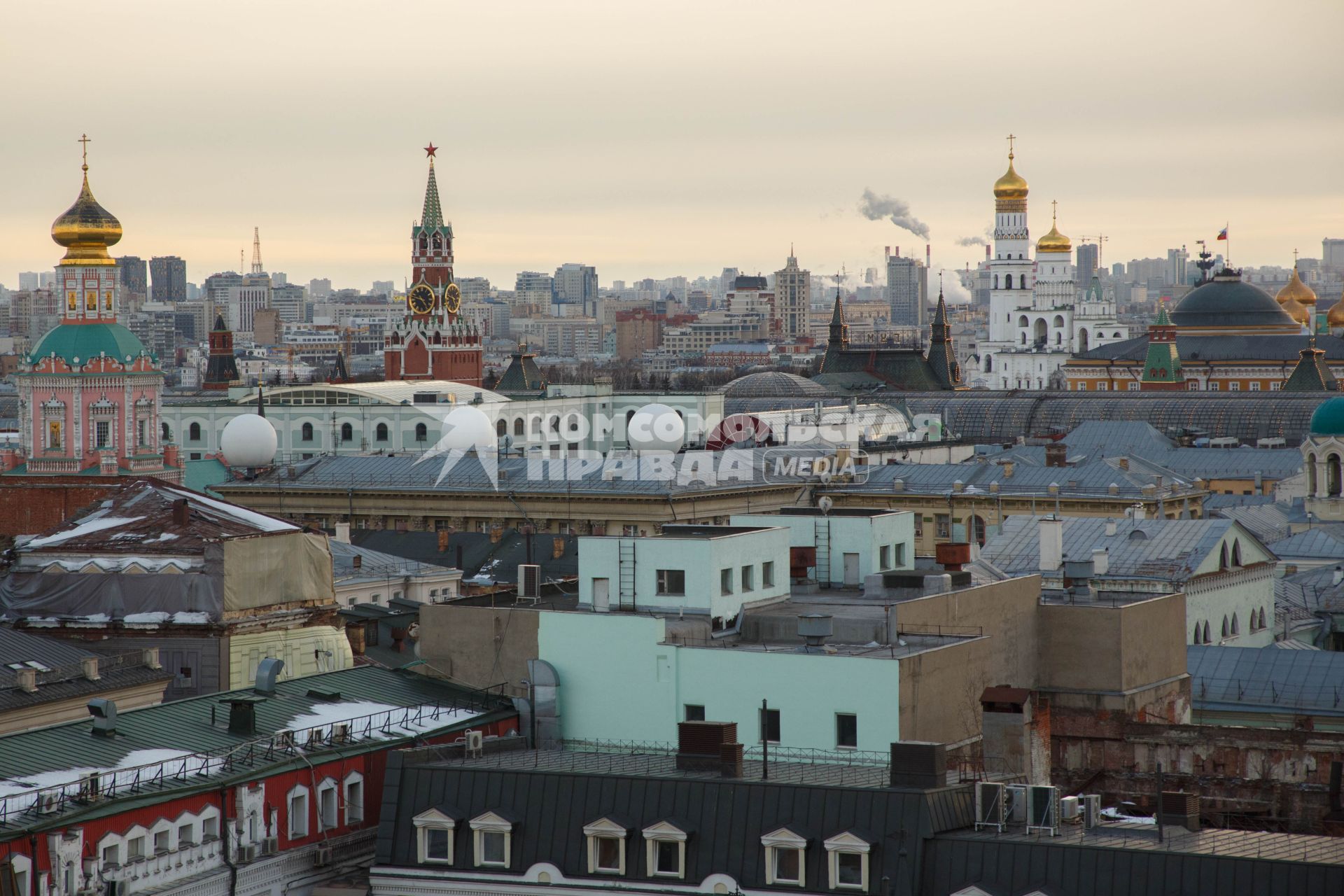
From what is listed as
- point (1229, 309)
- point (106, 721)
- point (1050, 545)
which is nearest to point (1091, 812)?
point (106, 721)

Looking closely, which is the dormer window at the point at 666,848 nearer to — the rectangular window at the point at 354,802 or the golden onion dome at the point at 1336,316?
the rectangular window at the point at 354,802

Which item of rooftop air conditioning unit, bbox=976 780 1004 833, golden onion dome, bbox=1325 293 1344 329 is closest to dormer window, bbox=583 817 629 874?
rooftop air conditioning unit, bbox=976 780 1004 833

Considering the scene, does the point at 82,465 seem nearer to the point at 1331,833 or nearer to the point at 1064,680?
the point at 1064,680

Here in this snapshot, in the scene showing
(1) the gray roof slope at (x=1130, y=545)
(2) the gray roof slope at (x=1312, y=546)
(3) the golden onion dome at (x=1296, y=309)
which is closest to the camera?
(1) the gray roof slope at (x=1130, y=545)

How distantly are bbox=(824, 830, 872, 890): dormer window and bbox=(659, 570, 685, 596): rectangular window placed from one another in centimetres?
967

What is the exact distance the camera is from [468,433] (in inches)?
3265

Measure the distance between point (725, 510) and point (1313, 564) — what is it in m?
17.1

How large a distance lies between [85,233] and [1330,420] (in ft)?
126

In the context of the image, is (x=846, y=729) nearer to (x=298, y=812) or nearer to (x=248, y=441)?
(x=298, y=812)

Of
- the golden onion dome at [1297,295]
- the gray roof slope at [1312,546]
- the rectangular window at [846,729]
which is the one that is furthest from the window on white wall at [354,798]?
the golden onion dome at [1297,295]

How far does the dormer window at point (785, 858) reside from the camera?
1050 inches

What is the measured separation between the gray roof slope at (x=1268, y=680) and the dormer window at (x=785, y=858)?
19122 mm

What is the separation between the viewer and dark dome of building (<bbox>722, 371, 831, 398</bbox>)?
135 metres

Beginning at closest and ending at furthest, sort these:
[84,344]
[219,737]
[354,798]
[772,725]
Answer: [354,798] → [219,737] → [772,725] → [84,344]
